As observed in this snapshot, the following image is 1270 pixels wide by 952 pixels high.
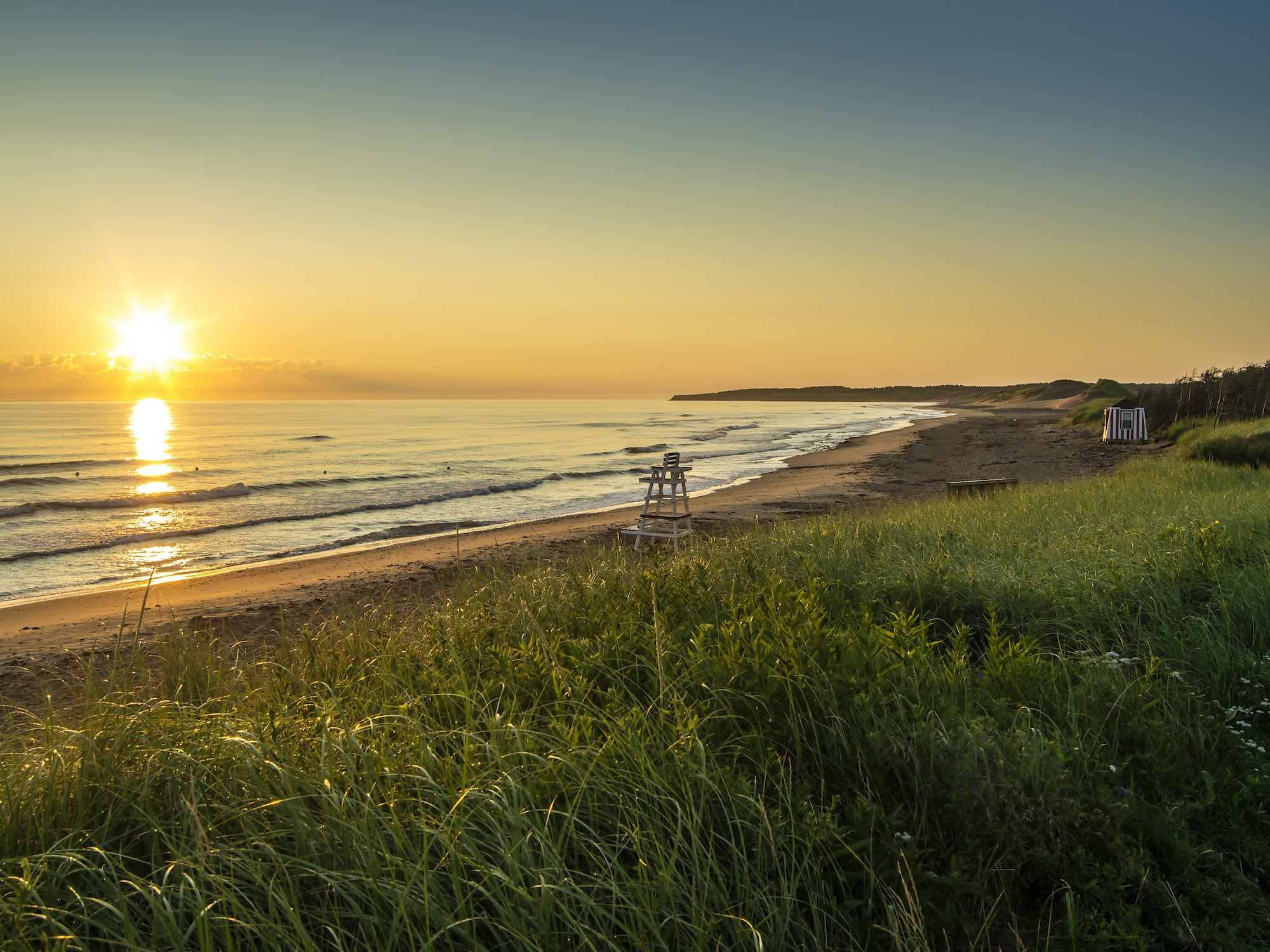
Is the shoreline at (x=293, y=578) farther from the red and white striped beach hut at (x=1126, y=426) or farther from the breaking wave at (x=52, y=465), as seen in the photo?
the breaking wave at (x=52, y=465)

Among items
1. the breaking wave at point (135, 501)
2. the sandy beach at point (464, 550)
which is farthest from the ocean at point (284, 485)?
the sandy beach at point (464, 550)

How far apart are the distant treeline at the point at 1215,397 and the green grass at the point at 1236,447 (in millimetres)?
4906

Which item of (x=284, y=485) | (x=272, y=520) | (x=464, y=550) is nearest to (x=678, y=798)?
(x=464, y=550)

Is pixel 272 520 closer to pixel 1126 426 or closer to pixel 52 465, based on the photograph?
pixel 52 465

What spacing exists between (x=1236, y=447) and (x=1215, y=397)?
15.9 m

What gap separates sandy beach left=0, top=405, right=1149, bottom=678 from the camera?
995cm

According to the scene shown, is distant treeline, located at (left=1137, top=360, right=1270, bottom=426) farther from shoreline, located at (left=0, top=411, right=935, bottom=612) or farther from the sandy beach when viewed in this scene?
shoreline, located at (left=0, top=411, right=935, bottom=612)

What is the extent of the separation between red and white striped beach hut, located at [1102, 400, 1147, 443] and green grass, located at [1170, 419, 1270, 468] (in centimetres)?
1227

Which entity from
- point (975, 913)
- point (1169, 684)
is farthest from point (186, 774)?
point (1169, 684)

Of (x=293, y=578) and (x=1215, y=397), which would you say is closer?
(x=293, y=578)

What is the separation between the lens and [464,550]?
14594 mm

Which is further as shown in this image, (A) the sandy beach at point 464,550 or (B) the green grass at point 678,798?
(A) the sandy beach at point 464,550

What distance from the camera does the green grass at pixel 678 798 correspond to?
7.04 feet

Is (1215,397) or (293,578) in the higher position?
(1215,397)
